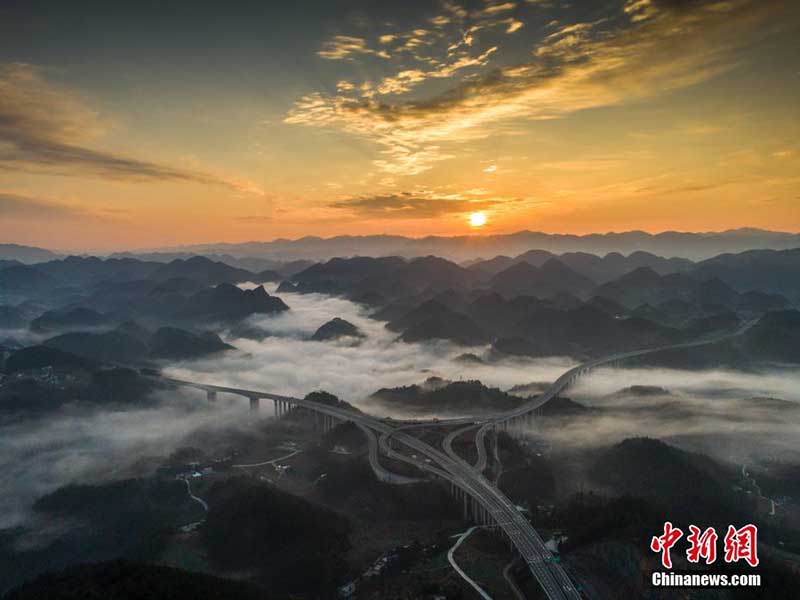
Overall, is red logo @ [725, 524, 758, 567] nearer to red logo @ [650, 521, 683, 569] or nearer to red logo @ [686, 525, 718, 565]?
red logo @ [686, 525, 718, 565]

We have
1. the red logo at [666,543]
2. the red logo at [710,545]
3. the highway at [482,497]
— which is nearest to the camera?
the red logo at [710,545]

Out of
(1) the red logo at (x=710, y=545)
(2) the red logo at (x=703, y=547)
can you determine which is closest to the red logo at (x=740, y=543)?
(1) the red logo at (x=710, y=545)

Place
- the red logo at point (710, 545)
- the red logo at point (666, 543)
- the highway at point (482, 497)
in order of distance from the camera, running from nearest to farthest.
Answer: the red logo at point (710, 545)
the red logo at point (666, 543)
the highway at point (482, 497)

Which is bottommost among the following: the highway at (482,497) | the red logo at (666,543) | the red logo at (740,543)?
the highway at (482,497)

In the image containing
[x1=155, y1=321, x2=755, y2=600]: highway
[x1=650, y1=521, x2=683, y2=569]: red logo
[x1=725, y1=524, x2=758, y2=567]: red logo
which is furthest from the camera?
[x1=155, y1=321, x2=755, y2=600]: highway

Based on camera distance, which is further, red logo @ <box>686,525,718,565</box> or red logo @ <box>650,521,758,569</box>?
red logo @ <box>686,525,718,565</box>

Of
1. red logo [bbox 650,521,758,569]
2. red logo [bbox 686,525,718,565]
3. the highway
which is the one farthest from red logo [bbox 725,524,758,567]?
the highway

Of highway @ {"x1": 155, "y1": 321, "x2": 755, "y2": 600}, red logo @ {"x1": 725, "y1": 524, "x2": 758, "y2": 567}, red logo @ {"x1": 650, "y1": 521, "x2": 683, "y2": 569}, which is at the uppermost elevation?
red logo @ {"x1": 725, "y1": 524, "x2": 758, "y2": 567}

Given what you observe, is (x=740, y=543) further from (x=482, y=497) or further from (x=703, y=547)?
(x=482, y=497)

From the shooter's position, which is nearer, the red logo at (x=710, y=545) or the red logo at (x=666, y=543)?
the red logo at (x=710, y=545)

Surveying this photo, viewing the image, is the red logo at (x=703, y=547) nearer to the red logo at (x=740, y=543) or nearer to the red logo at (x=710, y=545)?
the red logo at (x=710, y=545)

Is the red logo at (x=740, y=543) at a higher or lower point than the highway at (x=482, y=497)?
higher
